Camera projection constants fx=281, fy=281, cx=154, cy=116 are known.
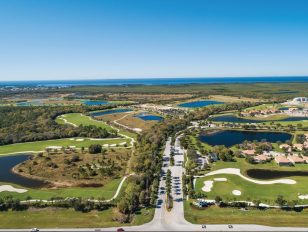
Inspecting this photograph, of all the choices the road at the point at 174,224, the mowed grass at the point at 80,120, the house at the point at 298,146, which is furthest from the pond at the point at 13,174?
the house at the point at 298,146

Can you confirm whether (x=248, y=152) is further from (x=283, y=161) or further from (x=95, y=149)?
(x=95, y=149)

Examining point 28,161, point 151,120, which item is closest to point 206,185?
point 28,161

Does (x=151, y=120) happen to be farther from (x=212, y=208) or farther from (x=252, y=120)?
(x=212, y=208)

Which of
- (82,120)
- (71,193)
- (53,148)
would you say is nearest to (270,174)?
(71,193)

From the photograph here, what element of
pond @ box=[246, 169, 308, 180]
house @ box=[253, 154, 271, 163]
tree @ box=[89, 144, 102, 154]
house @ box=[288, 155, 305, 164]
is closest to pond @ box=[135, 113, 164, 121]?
tree @ box=[89, 144, 102, 154]

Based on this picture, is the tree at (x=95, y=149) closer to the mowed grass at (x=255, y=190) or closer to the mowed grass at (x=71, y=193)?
the mowed grass at (x=71, y=193)
